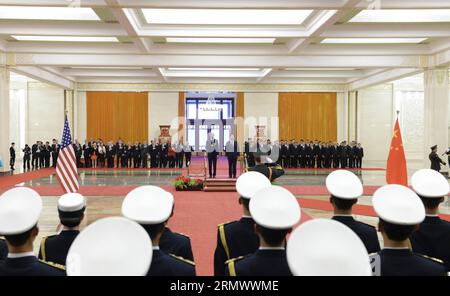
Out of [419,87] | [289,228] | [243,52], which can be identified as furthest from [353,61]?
[289,228]

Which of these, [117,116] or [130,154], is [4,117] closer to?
[130,154]

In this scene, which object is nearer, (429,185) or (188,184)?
(429,185)

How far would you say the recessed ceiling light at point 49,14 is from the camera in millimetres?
11859

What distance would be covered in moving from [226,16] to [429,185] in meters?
10.3

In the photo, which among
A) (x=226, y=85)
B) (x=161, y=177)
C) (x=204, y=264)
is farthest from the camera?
(x=226, y=85)

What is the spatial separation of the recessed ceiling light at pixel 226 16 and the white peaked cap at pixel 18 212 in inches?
409

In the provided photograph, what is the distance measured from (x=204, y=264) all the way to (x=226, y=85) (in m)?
20.7

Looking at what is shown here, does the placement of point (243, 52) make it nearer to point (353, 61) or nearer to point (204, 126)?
point (353, 61)

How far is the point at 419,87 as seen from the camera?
1029 inches

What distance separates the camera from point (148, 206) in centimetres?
232

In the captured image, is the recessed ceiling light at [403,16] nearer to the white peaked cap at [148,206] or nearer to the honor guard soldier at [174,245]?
the honor guard soldier at [174,245]

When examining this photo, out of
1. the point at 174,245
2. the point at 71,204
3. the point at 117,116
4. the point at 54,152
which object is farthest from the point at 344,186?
the point at 117,116

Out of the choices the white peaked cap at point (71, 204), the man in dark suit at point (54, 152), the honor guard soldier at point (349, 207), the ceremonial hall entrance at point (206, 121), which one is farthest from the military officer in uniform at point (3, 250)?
the ceremonial hall entrance at point (206, 121)
